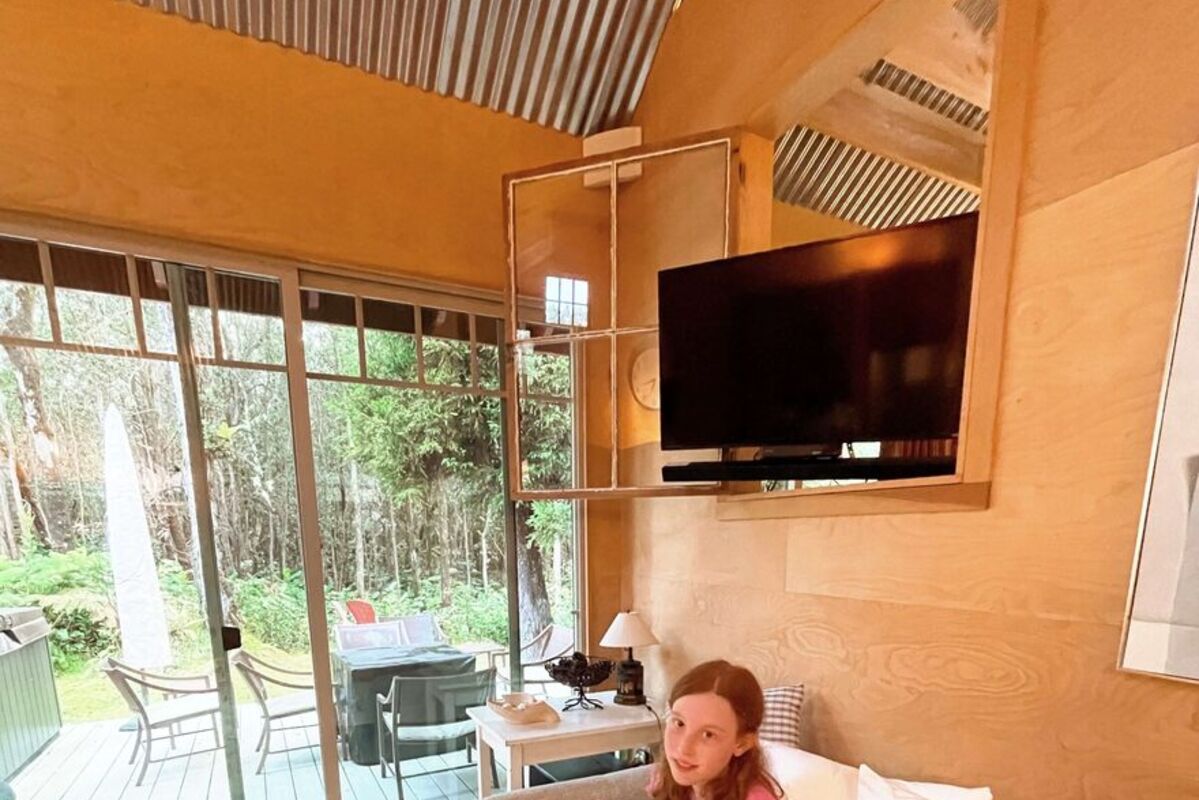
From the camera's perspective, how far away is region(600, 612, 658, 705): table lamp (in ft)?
7.61

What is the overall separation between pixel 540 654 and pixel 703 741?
1.69m

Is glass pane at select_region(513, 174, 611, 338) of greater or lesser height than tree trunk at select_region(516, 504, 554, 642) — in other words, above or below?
above

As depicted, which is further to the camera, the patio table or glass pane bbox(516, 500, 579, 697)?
glass pane bbox(516, 500, 579, 697)

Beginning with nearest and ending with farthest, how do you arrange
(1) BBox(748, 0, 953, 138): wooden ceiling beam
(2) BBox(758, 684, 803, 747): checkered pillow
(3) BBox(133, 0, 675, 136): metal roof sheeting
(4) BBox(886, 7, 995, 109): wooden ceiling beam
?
(1) BBox(748, 0, 953, 138): wooden ceiling beam → (2) BBox(758, 684, 803, 747): checkered pillow → (3) BBox(133, 0, 675, 136): metal roof sheeting → (4) BBox(886, 7, 995, 109): wooden ceiling beam

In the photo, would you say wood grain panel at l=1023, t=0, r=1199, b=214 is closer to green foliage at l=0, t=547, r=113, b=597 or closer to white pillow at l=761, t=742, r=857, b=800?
white pillow at l=761, t=742, r=857, b=800

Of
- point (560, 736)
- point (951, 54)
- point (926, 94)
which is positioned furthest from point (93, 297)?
point (926, 94)

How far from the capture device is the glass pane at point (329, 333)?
2254 millimetres

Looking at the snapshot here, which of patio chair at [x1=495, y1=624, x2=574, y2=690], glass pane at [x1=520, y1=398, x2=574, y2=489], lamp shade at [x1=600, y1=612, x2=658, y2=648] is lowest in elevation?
patio chair at [x1=495, y1=624, x2=574, y2=690]

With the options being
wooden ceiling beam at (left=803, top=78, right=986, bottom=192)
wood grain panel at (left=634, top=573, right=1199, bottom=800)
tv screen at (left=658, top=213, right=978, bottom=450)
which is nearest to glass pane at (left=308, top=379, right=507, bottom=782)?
tv screen at (left=658, top=213, right=978, bottom=450)

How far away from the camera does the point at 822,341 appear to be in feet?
5.46

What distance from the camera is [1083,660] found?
1256mm

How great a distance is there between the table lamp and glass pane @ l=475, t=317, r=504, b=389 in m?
1.13

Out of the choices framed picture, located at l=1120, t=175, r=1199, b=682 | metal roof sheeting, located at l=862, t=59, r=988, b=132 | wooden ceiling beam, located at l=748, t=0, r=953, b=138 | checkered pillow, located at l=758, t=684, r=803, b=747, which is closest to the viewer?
framed picture, located at l=1120, t=175, r=1199, b=682

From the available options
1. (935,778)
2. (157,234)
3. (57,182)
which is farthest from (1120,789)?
(57,182)
